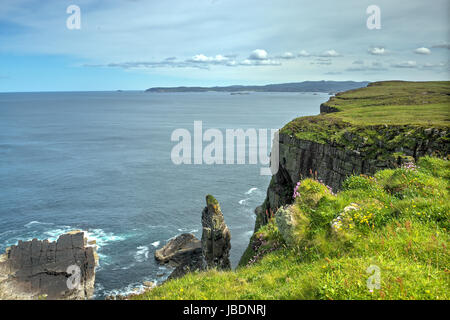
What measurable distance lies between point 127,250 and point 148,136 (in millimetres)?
94836

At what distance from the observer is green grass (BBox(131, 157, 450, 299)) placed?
22.3 ft

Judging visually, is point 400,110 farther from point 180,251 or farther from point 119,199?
point 119,199

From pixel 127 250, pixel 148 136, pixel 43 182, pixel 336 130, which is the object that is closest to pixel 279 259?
pixel 336 130

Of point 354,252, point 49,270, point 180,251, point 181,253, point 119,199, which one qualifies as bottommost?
point 181,253

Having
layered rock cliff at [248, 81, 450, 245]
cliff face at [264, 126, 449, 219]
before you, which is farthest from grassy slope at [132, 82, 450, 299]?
layered rock cliff at [248, 81, 450, 245]

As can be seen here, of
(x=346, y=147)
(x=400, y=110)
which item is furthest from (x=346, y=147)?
(x=400, y=110)

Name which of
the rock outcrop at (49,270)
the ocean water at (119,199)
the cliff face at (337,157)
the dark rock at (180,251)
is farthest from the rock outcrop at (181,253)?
the cliff face at (337,157)

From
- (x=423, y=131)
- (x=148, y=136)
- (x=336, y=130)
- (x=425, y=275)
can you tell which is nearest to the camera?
(x=425, y=275)

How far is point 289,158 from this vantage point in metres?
42.0

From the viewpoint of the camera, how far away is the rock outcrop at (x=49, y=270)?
36.8 m

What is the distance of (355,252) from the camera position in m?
8.52

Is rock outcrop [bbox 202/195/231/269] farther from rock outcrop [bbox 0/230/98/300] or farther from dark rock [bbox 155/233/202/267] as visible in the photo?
rock outcrop [bbox 0/230/98/300]

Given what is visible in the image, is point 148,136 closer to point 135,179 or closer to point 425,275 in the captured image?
point 135,179

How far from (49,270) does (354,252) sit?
41.8 m
